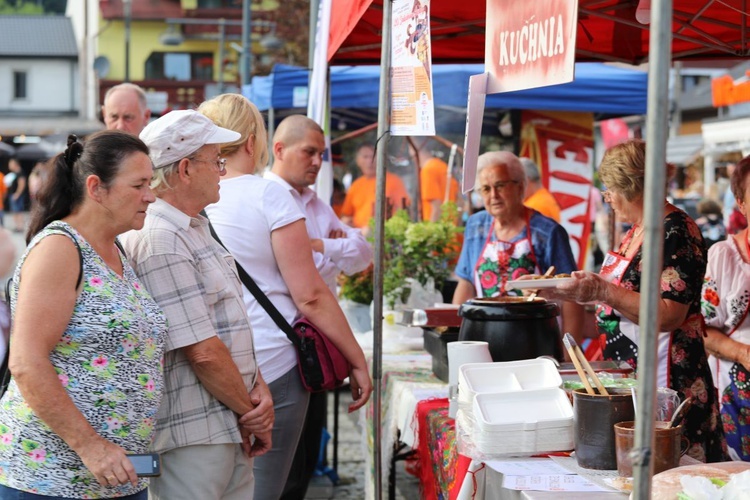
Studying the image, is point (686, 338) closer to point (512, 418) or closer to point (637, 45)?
point (512, 418)

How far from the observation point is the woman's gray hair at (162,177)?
8.80 feet

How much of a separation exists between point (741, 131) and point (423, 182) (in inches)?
441

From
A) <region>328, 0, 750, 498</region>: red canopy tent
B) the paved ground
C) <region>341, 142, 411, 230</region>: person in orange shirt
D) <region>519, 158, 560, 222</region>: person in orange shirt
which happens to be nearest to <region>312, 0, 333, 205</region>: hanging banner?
<region>328, 0, 750, 498</region>: red canopy tent

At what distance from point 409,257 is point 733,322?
6.13 ft

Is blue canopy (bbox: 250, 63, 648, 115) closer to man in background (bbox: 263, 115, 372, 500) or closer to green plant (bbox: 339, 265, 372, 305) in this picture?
green plant (bbox: 339, 265, 372, 305)

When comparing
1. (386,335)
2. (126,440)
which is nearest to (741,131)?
(386,335)

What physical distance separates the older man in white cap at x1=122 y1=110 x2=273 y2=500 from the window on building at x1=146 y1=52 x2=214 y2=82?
45.0 metres

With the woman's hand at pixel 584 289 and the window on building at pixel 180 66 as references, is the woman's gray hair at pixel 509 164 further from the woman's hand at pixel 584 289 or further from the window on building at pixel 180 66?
the window on building at pixel 180 66

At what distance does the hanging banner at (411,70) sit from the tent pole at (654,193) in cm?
129

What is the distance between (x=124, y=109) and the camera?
512 cm

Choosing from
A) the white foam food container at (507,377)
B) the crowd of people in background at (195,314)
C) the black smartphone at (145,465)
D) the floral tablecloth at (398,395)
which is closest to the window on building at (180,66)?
the floral tablecloth at (398,395)

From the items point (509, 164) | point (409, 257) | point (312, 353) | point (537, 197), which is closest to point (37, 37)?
point (537, 197)

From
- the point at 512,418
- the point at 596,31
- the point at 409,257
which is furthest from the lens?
the point at 409,257

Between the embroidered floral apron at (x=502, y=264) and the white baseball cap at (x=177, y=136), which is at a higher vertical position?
the white baseball cap at (x=177, y=136)
